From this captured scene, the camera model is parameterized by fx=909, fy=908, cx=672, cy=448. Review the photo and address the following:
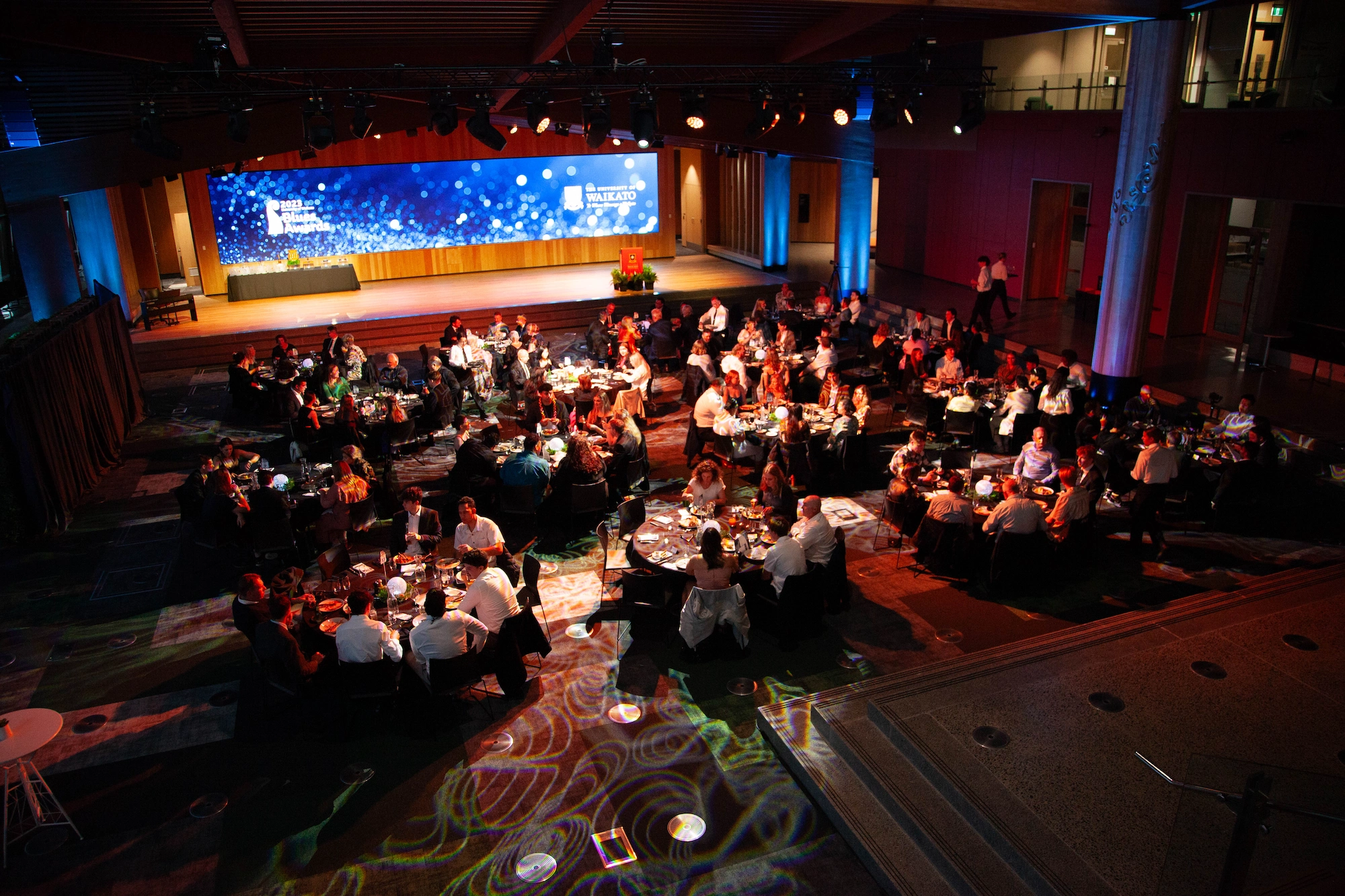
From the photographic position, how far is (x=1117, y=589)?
7805 millimetres

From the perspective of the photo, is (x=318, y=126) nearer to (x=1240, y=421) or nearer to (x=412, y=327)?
(x=412, y=327)

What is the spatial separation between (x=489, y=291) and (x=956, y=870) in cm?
1701

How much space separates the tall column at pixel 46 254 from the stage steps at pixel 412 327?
189 cm

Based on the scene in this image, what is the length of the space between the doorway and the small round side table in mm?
16691

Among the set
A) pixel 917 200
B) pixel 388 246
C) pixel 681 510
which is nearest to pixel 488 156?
pixel 388 246

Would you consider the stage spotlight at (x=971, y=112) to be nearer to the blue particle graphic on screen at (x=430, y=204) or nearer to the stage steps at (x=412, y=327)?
the stage steps at (x=412, y=327)

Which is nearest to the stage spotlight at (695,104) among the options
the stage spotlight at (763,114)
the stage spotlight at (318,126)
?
the stage spotlight at (763,114)

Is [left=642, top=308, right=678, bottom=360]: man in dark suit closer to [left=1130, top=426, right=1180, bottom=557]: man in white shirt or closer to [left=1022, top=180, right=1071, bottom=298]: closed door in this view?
[left=1022, top=180, right=1071, bottom=298]: closed door

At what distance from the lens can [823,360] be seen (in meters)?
12.4

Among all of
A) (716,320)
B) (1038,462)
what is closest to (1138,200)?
(1038,462)

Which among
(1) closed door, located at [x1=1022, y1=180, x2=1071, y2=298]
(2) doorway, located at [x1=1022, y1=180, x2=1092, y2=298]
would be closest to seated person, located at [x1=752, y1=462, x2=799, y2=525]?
(2) doorway, located at [x1=1022, y1=180, x2=1092, y2=298]

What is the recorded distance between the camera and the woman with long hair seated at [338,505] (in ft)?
26.4

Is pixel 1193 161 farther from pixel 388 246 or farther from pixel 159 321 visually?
pixel 159 321

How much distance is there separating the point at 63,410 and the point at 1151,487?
11410mm
